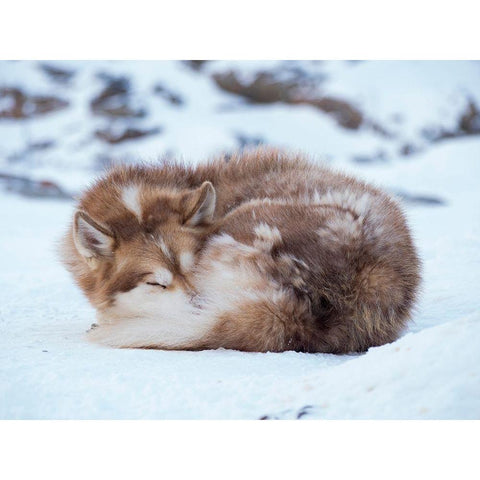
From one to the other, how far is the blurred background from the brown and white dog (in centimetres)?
652

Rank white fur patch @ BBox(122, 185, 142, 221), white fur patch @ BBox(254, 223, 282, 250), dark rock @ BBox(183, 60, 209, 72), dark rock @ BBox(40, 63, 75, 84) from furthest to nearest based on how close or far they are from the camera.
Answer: dark rock @ BBox(183, 60, 209, 72) → dark rock @ BBox(40, 63, 75, 84) → white fur patch @ BBox(122, 185, 142, 221) → white fur patch @ BBox(254, 223, 282, 250)

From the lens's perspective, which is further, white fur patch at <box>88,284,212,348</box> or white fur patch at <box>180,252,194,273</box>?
white fur patch at <box>180,252,194,273</box>

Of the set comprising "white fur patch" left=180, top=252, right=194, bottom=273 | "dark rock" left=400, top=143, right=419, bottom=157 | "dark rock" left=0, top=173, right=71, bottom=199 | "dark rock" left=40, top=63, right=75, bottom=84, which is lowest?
"dark rock" left=0, top=173, right=71, bottom=199

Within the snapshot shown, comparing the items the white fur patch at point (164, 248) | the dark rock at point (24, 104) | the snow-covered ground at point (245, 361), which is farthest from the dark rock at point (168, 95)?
the white fur patch at point (164, 248)

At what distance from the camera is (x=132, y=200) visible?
3.59m

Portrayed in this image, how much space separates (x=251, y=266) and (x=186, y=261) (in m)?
0.44

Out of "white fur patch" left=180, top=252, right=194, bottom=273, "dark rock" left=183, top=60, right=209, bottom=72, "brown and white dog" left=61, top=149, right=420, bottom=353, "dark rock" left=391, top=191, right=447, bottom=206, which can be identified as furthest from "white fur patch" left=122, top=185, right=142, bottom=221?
"dark rock" left=183, top=60, right=209, bottom=72

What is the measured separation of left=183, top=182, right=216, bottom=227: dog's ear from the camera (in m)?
3.38

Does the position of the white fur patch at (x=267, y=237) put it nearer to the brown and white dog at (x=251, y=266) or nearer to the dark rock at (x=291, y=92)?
the brown and white dog at (x=251, y=266)

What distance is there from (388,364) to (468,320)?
0.43 meters

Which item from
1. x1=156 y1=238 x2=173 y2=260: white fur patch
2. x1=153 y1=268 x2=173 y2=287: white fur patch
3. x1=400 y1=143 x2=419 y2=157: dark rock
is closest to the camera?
x1=153 y1=268 x2=173 y2=287: white fur patch

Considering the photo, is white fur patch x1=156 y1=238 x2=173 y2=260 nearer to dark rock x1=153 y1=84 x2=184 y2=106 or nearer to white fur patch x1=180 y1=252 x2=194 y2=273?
white fur patch x1=180 y1=252 x2=194 y2=273

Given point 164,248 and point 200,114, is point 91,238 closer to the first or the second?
point 164,248

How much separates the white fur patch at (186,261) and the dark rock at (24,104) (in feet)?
26.9
